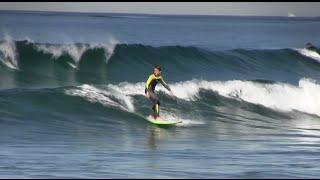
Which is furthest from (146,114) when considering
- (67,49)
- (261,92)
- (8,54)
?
(67,49)

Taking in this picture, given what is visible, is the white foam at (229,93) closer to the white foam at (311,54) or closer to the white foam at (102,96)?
the white foam at (102,96)

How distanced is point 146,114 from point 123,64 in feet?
36.6

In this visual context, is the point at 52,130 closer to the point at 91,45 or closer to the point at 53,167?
the point at 53,167

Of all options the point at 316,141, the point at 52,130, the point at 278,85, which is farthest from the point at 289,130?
the point at 278,85

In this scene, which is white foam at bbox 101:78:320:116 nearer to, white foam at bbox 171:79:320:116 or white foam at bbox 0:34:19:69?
white foam at bbox 171:79:320:116

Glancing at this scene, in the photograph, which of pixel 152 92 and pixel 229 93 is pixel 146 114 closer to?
pixel 152 92

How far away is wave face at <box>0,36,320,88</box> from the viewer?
105 ft

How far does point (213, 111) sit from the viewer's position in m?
27.1

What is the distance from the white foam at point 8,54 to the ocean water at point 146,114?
4 cm

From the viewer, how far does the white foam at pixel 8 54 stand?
107ft

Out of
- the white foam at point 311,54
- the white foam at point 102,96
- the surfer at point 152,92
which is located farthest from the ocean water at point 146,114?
the white foam at point 311,54

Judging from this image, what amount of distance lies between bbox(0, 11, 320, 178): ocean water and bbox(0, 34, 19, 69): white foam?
4cm

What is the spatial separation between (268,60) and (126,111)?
20.3 metres

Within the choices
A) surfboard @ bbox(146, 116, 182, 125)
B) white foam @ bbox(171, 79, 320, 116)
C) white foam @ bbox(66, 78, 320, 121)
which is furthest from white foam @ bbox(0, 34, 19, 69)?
surfboard @ bbox(146, 116, 182, 125)
